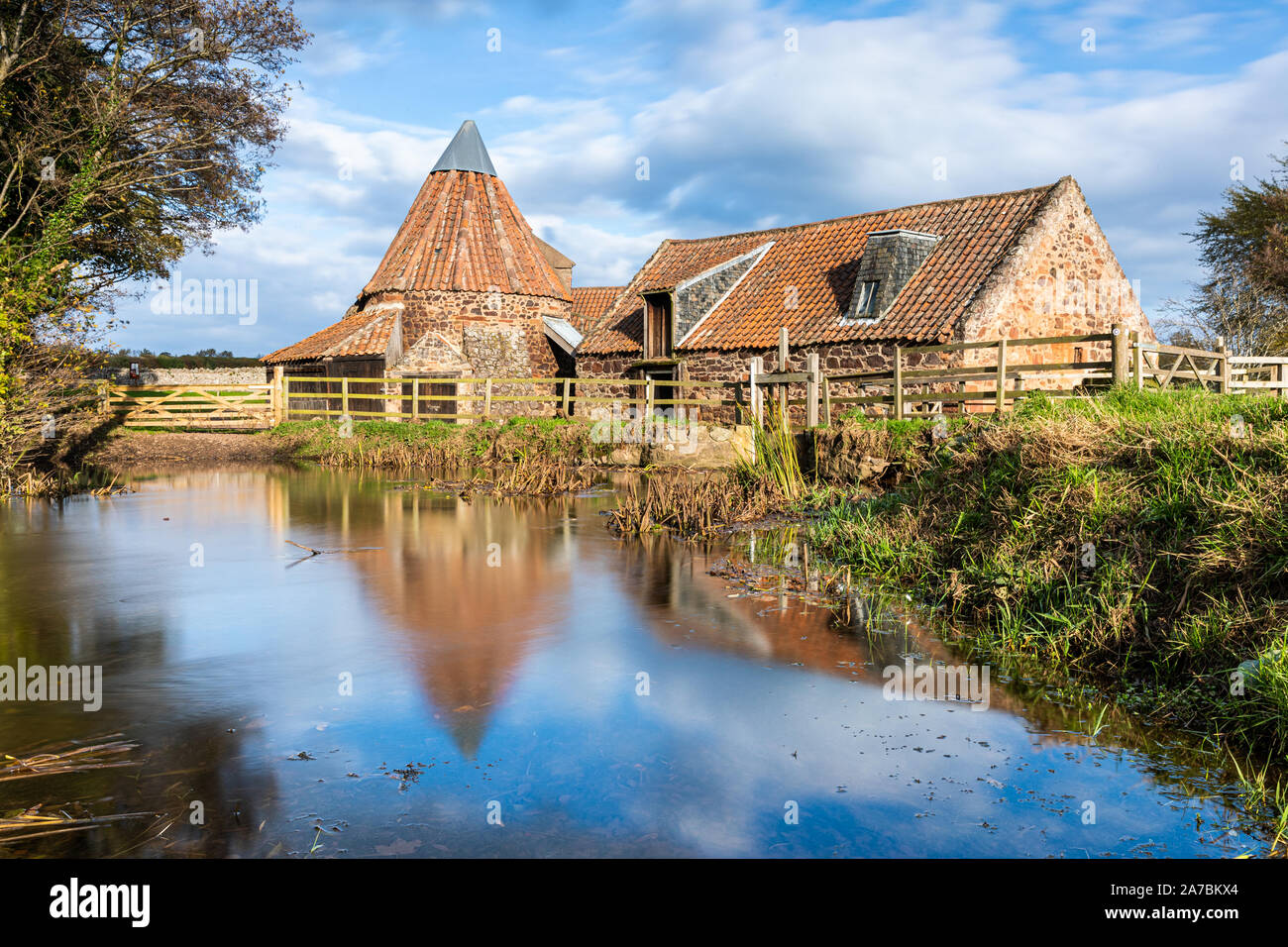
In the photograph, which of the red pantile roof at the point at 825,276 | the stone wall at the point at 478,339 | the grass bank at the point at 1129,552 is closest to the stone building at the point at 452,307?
the stone wall at the point at 478,339

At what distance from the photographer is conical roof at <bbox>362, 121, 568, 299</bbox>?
109ft

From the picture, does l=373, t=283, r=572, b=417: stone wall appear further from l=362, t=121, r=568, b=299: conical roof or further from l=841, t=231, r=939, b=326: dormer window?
l=841, t=231, r=939, b=326: dormer window

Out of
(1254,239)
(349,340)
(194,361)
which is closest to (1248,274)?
(1254,239)

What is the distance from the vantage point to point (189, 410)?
2953cm

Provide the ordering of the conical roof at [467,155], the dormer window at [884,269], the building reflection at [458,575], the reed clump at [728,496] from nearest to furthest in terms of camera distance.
Result: 1. the building reflection at [458,575]
2. the reed clump at [728,496]
3. the dormer window at [884,269]
4. the conical roof at [467,155]

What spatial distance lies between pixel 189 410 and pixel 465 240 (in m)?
11.5

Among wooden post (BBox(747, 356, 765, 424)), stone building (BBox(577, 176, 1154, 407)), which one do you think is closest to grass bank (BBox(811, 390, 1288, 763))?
wooden post (BBox(747, 356, 765, 424))

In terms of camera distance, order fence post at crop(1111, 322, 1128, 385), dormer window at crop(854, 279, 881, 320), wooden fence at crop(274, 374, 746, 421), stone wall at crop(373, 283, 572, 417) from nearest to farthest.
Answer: fence post at crop(1111, 322, 1128, 385), dormer window at crop(854, 279, 881, 320), wooden fence at crop(274, 374, 746, 421), stone wall at crop(373, 283, 572, 417)

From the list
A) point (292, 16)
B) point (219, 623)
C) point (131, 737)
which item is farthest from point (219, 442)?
point (131, 737)

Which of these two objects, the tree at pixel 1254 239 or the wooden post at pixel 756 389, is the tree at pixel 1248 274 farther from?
the wooden post at pixel 756 389

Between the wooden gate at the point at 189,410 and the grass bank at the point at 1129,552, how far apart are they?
82.4ft

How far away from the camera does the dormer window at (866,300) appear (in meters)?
23.8

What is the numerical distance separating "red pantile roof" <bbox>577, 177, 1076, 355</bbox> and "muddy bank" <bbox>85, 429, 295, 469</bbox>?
36.0 feet

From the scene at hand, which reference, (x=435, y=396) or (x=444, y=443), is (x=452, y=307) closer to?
(x=435, y=396)
